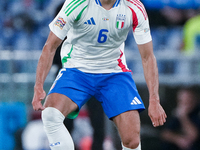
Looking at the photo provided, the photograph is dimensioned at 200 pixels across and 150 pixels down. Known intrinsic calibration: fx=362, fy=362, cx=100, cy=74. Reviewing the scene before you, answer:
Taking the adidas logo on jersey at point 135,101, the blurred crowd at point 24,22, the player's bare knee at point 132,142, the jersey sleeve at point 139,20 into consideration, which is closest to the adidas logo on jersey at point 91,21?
the jersey sleeve at point 139,20

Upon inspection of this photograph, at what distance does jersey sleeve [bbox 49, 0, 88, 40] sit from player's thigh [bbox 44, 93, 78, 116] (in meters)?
0.51

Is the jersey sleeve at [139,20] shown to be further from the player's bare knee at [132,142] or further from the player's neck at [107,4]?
the player's bare knee at [132,142]

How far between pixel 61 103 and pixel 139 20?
1.03 meters

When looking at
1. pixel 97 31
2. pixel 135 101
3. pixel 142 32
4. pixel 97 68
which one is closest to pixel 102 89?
pixel 97 68

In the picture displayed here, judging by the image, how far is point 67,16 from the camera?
307 centimetres

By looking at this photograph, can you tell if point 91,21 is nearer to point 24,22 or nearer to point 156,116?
point 156,116

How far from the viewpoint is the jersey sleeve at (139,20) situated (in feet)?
10.7

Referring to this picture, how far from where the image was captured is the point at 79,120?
188 inches

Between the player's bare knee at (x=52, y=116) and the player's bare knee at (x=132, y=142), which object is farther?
the player's bare knee at (x=132, y=142)

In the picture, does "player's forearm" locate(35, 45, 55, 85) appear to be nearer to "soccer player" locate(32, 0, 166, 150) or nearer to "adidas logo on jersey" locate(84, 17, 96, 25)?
"soccer player" locate(32, 0, 166, 150)

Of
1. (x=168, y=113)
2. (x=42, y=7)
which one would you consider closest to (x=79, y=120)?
(x=168, y=113)

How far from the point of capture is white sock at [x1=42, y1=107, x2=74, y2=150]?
119 inches

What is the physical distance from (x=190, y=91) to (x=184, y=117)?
1.16ft

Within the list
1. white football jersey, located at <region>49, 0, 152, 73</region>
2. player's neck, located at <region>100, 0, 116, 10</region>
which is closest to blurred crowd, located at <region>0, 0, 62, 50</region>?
white football jersey, located at <region>49, 0, 152, 73</region>
